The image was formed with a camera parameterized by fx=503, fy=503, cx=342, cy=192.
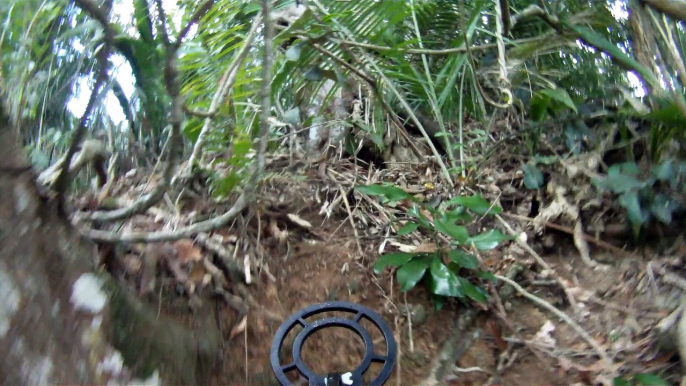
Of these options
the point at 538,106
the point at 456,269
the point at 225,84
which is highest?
the point at 225,84

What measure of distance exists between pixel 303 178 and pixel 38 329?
1.05 meters

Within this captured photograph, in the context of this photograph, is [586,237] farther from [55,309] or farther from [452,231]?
[55,309]

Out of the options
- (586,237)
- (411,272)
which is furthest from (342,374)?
(586,237)

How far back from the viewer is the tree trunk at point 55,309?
2.29 feet

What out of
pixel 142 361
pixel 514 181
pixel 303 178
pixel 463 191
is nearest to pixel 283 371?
pixel 142 361

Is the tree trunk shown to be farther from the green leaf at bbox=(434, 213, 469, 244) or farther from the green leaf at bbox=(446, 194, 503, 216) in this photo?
the green leaf at bbox=(446, 194, 503, 216)

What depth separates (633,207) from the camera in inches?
56.5

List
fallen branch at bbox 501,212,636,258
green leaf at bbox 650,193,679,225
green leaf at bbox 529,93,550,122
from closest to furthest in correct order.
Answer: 1. green leaf at bbox 650,193,679,225
2. fallen branch at bbox 501,212,636,258
3. green leaf at bbox 529,93,550,122

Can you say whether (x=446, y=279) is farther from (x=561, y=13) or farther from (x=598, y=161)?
(x=561, y=13)

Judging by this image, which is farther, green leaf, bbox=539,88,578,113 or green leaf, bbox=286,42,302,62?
green leaf, bbox=539,88,578,113

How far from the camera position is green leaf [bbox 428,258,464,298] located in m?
1.29

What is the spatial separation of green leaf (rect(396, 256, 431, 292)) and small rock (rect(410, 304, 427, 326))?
4.2 inches

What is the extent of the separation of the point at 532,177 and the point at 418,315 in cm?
70

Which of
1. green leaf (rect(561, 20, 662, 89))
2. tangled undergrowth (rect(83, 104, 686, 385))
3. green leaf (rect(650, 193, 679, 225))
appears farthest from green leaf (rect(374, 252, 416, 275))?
green leaf (rect(561, 20, 662, 89))
